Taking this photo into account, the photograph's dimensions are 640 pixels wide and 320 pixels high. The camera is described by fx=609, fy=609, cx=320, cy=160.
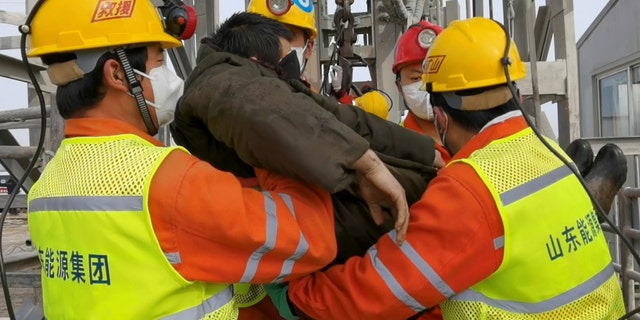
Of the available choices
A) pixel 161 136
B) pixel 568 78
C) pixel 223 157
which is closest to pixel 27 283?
pixel 161 136

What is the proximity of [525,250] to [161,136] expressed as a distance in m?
3.50

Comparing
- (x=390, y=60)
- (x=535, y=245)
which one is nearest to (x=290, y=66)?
(x=535, y=245)

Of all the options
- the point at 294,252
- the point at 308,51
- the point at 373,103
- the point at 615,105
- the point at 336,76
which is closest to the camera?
the point at 294,252

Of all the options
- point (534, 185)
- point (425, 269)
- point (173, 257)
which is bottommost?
point (425, 269)

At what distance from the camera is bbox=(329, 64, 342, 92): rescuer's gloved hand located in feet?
13.4

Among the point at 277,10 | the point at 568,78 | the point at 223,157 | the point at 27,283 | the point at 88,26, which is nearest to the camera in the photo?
the point at 88,26

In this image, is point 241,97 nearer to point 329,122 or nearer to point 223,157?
point 329,122

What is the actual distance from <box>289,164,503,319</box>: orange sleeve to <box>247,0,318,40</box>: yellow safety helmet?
1053mm

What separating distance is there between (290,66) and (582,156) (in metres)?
1.35

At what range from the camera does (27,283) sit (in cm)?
352

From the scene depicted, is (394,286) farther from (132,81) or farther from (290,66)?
(132,81)

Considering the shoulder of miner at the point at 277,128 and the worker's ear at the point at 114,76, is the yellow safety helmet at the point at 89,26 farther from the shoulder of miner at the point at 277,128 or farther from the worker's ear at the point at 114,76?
the shoulder of miner at the point at 277,128

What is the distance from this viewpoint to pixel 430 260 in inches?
68.1

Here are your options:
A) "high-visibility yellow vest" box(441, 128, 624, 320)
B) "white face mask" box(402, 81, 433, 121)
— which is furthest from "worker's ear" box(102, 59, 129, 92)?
"white face mask" box(402, 81, 433, 121)
